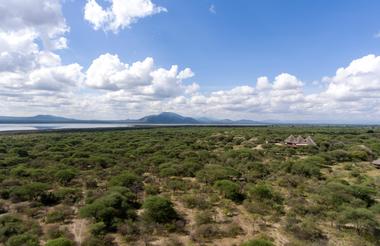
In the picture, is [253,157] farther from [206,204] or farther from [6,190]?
[6,190]

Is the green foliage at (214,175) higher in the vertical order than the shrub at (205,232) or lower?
higher

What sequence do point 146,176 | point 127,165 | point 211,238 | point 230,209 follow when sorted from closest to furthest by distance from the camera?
1. point 211,238
2. point 230,209
3. point 146,176
4. point 127,165

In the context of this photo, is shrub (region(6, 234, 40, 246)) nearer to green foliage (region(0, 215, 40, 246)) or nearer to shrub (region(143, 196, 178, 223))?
green foliage (region(0, 215, 40, 246))

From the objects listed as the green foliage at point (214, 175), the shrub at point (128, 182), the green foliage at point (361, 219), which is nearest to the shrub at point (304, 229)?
the green foliage at point (361, 219)

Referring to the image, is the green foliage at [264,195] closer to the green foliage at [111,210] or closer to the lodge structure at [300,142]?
the green foliage at [111,210]

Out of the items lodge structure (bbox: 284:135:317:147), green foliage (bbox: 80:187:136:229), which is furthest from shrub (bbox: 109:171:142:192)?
lodge structure (bbox: 284:135:317:147)

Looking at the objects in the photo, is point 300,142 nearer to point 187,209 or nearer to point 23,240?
point 187,209

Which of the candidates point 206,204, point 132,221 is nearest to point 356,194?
point 206,204

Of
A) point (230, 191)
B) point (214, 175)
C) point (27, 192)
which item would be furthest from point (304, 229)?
point (27, 192)
